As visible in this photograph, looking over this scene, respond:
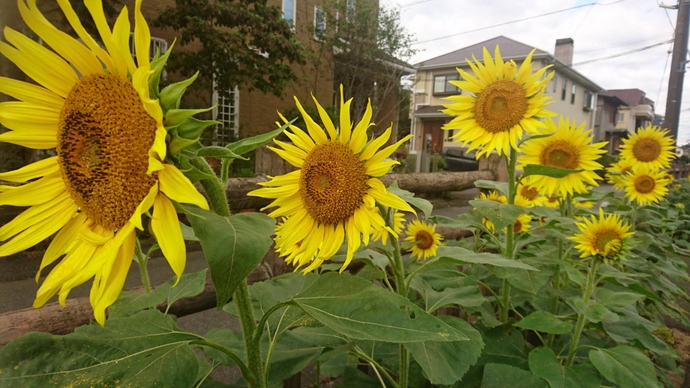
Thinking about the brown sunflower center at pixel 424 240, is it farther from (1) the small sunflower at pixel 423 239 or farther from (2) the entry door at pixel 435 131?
(2) the entry door at pixel 435 131

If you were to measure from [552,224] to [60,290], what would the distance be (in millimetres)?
1590

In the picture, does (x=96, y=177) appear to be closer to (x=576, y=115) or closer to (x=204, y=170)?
(x=204, y=170)

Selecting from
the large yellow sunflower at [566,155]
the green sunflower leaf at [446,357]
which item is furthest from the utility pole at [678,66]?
the green sunflower leaf at [446,357]

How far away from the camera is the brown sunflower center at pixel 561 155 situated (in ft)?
6.38

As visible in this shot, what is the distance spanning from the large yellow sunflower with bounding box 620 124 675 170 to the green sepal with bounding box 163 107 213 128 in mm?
3435

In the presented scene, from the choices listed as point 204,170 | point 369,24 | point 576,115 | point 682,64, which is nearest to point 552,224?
point 204,170

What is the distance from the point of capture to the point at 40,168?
665 mm

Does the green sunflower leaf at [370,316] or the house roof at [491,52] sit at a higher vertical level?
the house roof at [491,52]

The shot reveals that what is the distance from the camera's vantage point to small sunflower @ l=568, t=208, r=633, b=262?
1610mm

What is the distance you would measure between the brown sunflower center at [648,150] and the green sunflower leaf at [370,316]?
318 centimetres

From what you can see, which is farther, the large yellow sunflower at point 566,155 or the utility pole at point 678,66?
the utility pole at point 678,66

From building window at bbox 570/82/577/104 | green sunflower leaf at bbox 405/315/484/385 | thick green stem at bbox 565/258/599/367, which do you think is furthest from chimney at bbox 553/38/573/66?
green sunflower leaf at bbox 405/315/484/385

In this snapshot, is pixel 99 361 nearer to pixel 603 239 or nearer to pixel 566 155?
pixel 603 239

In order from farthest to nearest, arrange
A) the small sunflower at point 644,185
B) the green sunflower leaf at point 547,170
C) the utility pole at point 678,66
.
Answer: the utility pole at point 678,66 → the small sunflower at point 644,185 → the green sunflower leaf at point 547,170
